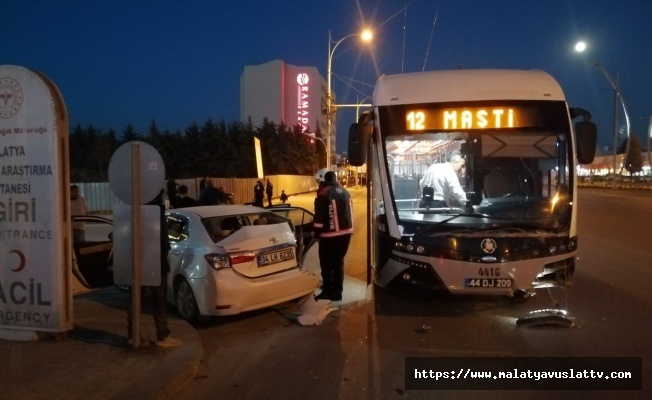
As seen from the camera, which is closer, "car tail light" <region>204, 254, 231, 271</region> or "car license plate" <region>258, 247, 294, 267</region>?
"car tail light" <region>204, 254, 231, 271</region>

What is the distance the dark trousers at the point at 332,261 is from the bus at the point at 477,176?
59 cm

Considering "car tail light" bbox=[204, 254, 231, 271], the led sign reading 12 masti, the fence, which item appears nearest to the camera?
"car tail light" bbox=[204, 254, 231, 271]

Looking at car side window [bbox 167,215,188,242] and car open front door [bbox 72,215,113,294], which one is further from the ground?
car side window [bbox 167,215,188,242]

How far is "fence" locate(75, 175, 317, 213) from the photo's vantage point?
1310 inches

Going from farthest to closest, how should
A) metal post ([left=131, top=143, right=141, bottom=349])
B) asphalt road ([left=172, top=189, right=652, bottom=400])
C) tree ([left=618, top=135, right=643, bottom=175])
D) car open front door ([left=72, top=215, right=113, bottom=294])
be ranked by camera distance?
tree ([left=618, top=135, right=643, bottom=175])
car open front door ([left=72, top=215, right=113, bottom=294])
metal post ([left=131, top=143, right=141, bottom=349])
asphalt road ([left=172, top=189, right=652, bottom=400])

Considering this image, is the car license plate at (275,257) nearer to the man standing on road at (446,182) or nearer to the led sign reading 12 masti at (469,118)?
the man standing on road at (446,182)

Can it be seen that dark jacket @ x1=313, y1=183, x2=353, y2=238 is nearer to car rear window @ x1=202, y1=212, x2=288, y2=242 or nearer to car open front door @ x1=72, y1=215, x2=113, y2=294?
car rear window @ x1=202, y1=212, x2=288, y2=242

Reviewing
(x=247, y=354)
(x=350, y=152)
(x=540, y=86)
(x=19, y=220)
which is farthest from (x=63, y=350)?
(x=540, y=86)

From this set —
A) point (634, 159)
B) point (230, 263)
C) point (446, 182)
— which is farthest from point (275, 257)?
point (634, 159)

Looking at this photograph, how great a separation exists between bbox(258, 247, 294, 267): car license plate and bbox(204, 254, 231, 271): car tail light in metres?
0.47

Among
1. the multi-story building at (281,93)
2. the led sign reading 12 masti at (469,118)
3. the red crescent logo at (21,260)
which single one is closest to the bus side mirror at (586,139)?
the led sign reading 12 masti at (469,118)

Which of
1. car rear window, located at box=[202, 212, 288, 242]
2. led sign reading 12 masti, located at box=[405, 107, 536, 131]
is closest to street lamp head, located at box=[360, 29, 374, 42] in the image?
car rear window, located at box=[202, 212, 288, 242]

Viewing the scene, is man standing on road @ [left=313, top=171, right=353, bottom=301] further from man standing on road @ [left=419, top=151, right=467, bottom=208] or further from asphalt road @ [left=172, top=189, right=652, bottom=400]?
man standing on road @ [left=419, top=151, right=467, bottom=208]

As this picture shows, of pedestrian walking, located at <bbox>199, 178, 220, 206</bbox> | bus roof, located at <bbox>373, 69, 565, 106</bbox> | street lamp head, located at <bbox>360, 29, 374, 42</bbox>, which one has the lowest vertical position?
pedestrian walking, located at <bbox>199, 178, 220, 206</bbox>
